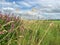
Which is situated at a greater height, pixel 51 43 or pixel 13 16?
pixel 13 16

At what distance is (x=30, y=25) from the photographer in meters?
9.38

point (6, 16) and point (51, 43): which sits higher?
point (6, 16)

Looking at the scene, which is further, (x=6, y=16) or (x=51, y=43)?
(x=6, y=16)

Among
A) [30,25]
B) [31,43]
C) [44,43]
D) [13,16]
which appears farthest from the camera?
[30,25]

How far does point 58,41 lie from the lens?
795 centimetres

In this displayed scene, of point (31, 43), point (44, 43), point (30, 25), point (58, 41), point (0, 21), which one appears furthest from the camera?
point (30, 25)

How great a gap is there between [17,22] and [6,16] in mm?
501

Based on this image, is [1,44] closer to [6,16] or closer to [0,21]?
[0,21]

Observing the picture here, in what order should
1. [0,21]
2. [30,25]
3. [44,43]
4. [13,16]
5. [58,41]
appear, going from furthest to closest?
[30,25], [13,16], [58,41], [0,21], [44,43]

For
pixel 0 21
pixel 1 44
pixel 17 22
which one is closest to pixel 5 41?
pixel 1 44

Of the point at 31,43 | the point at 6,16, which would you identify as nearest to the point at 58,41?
the point at 6,16

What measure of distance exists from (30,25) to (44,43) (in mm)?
2547

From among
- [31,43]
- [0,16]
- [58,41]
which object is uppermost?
[0,16]

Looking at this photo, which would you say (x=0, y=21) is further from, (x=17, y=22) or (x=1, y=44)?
(x=1, y=44)
